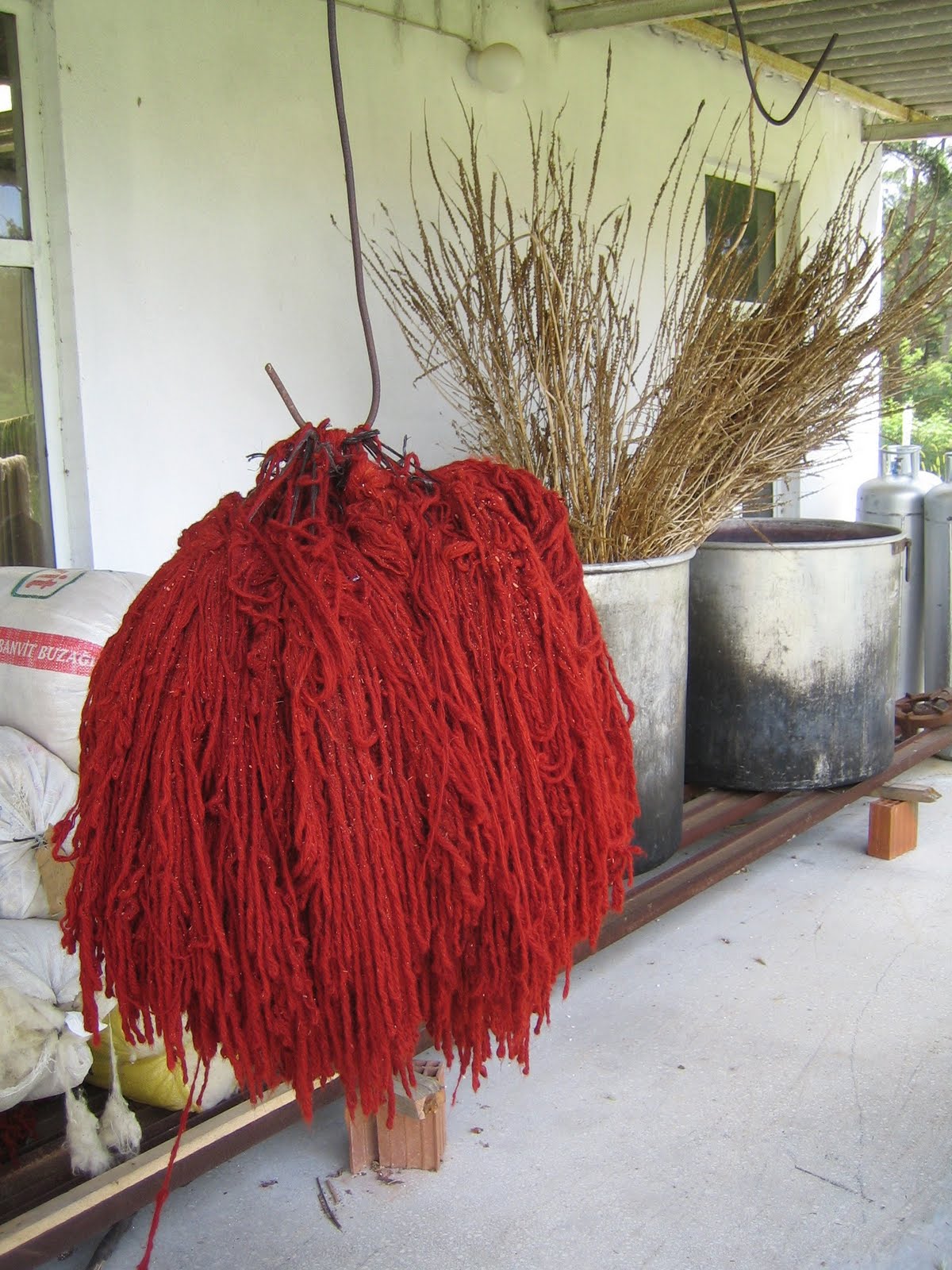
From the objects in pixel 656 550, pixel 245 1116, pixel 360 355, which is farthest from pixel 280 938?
pixel 360 355

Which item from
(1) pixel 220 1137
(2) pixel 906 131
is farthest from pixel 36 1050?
(2) pixel 906 131

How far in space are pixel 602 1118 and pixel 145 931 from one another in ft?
4.79

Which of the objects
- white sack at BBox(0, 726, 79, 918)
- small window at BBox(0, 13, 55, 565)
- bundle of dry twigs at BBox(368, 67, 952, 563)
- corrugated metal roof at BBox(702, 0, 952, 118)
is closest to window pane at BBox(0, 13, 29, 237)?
small window at BBox(0, 13, 55, 565)

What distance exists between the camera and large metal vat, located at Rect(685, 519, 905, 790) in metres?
3.11

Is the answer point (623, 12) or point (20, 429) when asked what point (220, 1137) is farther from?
point (623, 12)

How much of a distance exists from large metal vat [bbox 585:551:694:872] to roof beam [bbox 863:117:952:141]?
178 inches

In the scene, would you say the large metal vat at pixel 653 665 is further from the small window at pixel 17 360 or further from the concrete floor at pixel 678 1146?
the small window at pixel 17 360

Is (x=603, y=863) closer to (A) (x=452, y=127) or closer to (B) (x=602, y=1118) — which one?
(B) (x=602, y=1118)

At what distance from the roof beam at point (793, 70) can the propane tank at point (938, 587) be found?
5.86 ft

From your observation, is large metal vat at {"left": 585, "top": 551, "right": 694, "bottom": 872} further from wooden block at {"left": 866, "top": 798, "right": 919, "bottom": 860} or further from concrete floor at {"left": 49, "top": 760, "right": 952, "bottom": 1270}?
wooden block at {"left": 866, "top": 798, "right": 919, "bottom": 860}

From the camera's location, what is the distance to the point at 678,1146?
→ 2074 millimetres

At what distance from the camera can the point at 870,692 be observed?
10.8 feet

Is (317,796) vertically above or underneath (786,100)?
underneath

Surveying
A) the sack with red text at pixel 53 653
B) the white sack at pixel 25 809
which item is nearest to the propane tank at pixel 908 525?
the sack with red text at pixel 53 653
